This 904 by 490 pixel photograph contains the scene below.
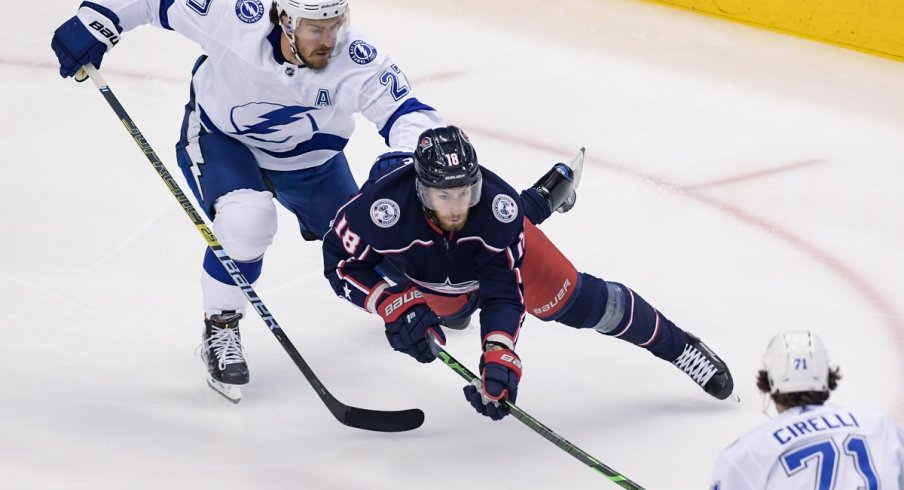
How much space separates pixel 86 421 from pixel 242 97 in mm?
925

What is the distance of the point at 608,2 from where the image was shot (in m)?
6.45

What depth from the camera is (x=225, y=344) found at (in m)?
3.51

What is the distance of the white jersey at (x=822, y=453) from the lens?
2.08 meters

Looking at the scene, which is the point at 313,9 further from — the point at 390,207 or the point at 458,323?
the point at 458,323

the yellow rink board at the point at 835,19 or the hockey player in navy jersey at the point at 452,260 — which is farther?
the yellow rink board at the point at 835,19

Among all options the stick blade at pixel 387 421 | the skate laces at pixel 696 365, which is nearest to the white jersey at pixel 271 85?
the stick blade at pixel 387 421

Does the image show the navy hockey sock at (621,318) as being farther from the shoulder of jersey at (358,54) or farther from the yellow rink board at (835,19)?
the yellow rink board at (835,19)

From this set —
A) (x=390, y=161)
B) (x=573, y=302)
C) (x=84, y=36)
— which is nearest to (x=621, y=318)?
(x=573, y=302)

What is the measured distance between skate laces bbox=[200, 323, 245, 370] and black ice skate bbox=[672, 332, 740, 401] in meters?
1.17

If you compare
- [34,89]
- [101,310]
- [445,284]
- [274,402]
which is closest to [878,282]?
[445,284]

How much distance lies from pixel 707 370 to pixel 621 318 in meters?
0.30

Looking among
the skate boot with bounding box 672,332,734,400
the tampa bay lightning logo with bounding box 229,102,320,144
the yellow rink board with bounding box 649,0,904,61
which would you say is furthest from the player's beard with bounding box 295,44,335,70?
the yellow rink board with bounding box 649,0,904,61

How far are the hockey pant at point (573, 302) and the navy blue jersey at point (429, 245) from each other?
0.17 meters

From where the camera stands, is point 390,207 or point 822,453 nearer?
point 822,453
